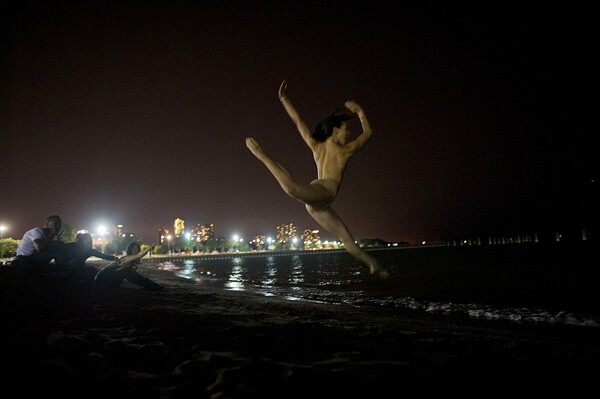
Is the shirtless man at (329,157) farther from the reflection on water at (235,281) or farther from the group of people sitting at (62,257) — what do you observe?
the reflection on water at (235,281)

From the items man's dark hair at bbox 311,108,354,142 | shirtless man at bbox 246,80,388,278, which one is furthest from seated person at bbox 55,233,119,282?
man's dark hair at bbox 311,108,354,142

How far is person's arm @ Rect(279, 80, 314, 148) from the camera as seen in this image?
5707mm

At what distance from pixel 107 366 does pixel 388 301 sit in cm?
1254

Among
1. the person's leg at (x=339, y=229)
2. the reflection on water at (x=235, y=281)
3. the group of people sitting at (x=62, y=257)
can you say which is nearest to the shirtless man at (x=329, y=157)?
the person's leg at (x=339, y=229)

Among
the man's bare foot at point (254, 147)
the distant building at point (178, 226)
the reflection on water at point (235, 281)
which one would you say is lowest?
the reflection on water at point (235, 281)

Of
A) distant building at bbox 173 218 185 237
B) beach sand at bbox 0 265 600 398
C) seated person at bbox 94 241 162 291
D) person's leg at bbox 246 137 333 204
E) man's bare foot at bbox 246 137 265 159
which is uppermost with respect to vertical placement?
distant building at bbox 173 218 185 237

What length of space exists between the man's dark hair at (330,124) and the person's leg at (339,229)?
104 cm

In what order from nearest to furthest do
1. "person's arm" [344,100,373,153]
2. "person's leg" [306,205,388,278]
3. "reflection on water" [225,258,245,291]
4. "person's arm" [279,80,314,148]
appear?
"person's leg" [306,205,388,278] → "person's arm" [344,100,373,153] → "person's arm" [279,80,314,148] → "reflection on water" [225,258,245,291]

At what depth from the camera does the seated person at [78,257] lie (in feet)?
35.0

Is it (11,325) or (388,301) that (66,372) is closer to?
(11,325)

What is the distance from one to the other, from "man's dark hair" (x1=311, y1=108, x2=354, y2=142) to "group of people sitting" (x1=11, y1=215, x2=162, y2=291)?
22.1 feet

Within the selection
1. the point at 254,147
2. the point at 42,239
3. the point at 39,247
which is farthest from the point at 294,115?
the point at 39,247

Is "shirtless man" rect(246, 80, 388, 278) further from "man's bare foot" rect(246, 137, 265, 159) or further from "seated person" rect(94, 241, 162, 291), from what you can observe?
"seated person" rect(94, 241, 162, 291)

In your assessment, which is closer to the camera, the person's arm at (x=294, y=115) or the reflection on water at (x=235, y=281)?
the person's arm at (x=294, y=115)
